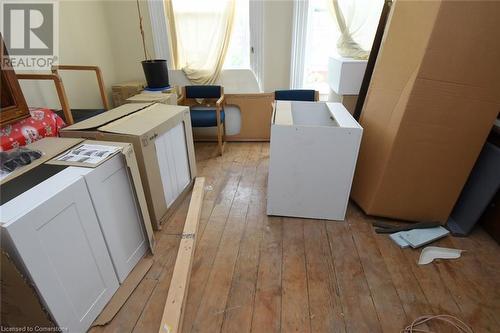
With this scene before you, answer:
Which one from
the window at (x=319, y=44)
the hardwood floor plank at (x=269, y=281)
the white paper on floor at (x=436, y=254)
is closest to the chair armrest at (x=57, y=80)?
the hardwood floor plank at (x=269, y=281)

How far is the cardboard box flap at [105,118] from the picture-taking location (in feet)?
5.40

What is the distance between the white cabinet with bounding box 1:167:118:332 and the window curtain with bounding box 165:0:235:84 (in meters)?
2.29

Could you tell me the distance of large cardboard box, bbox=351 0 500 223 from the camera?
55.4 inches

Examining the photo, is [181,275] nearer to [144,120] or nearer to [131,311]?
[131,311]

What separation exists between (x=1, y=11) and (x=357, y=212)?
309 centimetres

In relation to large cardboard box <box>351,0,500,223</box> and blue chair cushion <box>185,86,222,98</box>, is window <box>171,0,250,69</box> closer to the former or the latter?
blue chair cushion <box>185,86,222,98</box>

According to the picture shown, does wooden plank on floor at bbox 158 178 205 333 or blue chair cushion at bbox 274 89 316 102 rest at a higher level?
blue chair cushion at bbox 274 89 316 102

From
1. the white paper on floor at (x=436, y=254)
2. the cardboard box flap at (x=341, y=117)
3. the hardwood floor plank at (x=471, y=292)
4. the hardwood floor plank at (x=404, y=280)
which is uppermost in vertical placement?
the cardboard box flap at (x=341, y=117)

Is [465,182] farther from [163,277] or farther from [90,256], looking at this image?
[90,256]

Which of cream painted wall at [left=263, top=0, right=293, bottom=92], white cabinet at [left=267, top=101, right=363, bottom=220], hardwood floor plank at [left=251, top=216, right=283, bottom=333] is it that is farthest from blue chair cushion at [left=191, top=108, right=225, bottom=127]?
hardwood floor plank at [left=251, top=216, right=283, bottom=333]

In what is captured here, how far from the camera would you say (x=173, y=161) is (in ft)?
6.60

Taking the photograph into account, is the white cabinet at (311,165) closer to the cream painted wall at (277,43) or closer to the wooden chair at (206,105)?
the wooden chair at (206,105)

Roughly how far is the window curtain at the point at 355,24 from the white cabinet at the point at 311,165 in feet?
3.28

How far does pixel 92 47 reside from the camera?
289cm
